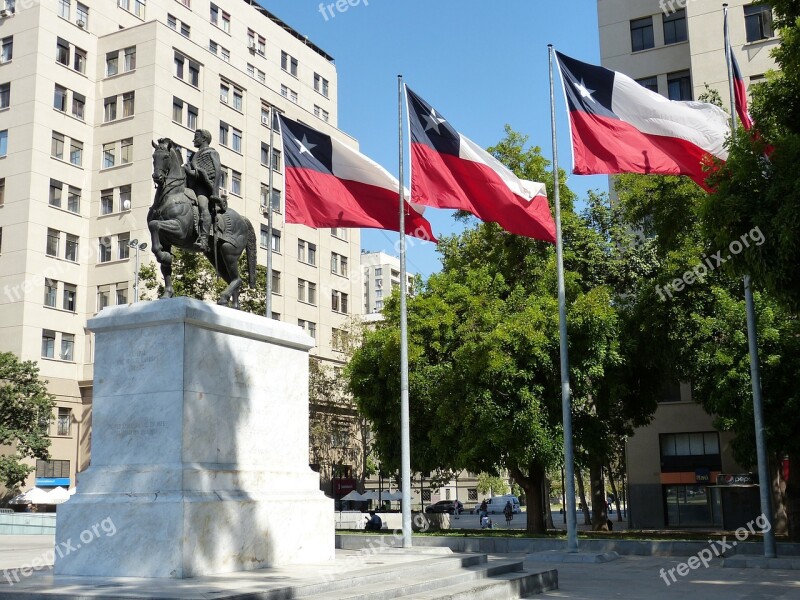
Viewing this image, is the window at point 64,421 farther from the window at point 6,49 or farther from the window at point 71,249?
the window at point 6,49

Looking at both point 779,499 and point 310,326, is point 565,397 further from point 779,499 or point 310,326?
point 310,326

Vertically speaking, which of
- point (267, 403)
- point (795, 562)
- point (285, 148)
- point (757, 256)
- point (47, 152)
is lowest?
point (795, 562)

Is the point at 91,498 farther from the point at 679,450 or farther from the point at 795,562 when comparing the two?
the point at 679,450

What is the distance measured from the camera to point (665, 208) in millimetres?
31703

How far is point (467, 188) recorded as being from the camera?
22250mm

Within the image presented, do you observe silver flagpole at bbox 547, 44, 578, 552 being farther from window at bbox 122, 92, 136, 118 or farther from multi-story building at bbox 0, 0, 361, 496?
window at bbox 122, 92, 136, 118

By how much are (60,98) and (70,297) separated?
12.8 metres

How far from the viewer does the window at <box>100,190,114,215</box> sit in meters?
58.3

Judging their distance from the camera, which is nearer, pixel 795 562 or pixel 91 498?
pixel 91 498

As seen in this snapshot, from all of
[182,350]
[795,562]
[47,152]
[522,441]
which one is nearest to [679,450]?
[522,441]

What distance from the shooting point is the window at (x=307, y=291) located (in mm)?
69375

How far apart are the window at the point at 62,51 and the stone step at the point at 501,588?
5129cm

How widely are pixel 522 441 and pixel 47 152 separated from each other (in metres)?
38.6

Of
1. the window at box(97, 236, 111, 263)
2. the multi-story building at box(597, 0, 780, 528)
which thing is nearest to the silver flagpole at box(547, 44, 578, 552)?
the multi-story building at box(597, 0, 780, 528)
